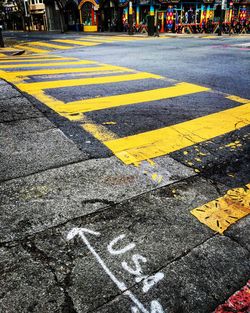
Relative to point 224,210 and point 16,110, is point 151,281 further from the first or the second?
point 16,110

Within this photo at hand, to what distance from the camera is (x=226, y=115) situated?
5000 millimetres

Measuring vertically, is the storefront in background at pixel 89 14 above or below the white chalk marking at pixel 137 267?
above

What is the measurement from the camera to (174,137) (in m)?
4.12

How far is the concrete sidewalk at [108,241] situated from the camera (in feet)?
5.88

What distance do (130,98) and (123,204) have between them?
365 centimetres

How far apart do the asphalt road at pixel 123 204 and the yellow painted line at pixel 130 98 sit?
2.8 inches

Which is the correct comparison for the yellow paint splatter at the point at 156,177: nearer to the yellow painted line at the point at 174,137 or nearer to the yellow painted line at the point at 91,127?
the yellow painted line at the point at 174,137

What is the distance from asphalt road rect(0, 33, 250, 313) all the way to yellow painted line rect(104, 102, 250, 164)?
18 millimetres

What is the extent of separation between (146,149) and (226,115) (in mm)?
2081

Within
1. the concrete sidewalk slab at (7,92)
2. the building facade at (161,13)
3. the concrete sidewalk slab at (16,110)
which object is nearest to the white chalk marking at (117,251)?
the concrete sidewalk slab at (16,110)

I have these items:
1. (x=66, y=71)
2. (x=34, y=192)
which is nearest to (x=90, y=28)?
(x=66, y=71)

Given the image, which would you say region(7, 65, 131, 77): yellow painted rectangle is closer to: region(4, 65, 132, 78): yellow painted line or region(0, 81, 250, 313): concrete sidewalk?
region(4, 65, 132, 78): yellow painted line

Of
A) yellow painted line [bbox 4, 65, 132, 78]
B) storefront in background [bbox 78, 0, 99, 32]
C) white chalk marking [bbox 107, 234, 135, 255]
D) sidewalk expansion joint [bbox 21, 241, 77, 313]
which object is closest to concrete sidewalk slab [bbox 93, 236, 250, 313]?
sidewalk expansion joint [bbox 21, 241, 77, 313]

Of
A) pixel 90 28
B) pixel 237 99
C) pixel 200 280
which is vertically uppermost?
pixel 90 28
